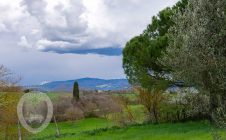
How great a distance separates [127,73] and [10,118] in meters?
15.5

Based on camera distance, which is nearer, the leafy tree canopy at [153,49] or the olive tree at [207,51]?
the olive tree at [207,51]

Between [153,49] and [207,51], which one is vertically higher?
[153,49]

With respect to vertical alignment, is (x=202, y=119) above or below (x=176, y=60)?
below

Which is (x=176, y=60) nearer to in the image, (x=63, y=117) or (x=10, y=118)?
(x=10, y=118)

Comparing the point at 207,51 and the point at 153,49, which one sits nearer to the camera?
the point at 207,51

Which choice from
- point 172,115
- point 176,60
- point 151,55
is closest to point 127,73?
point 172,115

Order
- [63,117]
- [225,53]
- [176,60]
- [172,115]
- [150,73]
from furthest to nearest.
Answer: [63,117] → [172,115] → [150,73] → [176,60] → [225,53]

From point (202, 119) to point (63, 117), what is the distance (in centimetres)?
4208

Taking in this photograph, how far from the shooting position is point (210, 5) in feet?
39.0

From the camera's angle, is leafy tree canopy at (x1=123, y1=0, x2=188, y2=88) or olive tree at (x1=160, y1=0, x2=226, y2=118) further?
leafy tree canopy at (x1=123, y1=0, x2=188, y2=88)

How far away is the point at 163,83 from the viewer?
1453 inches

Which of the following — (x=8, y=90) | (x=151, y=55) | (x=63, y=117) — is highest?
(x=151, y=55)

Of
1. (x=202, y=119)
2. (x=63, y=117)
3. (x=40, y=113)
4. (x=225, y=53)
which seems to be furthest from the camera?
(x=63, y=117)

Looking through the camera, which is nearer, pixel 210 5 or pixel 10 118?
pixel 210 5
